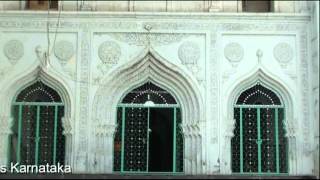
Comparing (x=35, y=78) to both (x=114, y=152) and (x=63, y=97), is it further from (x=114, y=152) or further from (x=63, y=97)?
(x=114, y=152)

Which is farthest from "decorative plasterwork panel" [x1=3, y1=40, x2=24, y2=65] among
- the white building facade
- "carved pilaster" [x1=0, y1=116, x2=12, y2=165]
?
"carved pilaster" [x1=0, y1=116, x2=12, y2=165]

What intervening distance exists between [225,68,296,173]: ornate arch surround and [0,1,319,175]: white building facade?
2 centimetres

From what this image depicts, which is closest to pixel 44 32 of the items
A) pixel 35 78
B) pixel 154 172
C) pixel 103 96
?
pixel 35 78

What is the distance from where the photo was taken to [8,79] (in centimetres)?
1311

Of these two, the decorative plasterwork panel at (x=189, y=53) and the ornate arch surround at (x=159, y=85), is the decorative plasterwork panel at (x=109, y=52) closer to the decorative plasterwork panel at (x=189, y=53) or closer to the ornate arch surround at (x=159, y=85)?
the ornate arch surround at (x=159, y=85)

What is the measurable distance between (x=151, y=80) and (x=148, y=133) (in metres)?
1.14

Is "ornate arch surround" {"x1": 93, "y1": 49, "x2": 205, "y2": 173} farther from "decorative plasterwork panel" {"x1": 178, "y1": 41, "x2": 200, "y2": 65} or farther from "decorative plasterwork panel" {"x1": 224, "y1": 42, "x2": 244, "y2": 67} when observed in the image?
"decorative plasterwork panel" {"x1": 224, "y1": 42, "x2": 244, "y2": 67}

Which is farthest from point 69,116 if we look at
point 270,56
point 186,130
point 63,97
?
point 270,56

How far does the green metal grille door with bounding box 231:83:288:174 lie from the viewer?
13.1 metres

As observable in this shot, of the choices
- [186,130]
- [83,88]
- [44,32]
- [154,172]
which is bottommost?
[154,172]

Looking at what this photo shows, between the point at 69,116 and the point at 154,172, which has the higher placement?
the point at 69,116

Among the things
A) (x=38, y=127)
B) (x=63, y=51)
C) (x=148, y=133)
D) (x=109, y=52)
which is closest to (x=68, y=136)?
(x=38, y=127)

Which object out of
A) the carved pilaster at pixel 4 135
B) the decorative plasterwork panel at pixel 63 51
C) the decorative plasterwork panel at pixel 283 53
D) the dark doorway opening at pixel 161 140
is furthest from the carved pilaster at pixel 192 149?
the carved pilaster at pixel 4 135

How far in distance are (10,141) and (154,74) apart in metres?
3.38
